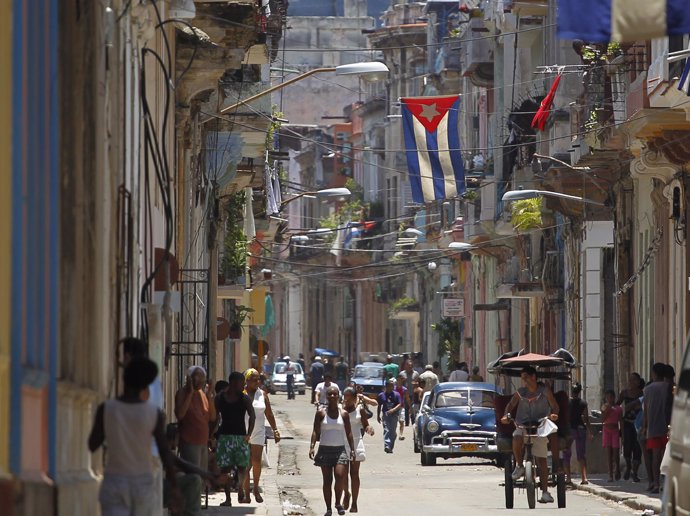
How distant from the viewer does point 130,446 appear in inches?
444

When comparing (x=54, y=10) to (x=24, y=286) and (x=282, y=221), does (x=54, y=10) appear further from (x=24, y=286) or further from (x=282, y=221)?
(x=282, y=221)

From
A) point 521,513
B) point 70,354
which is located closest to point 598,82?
point 521,513

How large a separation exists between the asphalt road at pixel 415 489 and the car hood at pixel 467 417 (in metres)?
0.72

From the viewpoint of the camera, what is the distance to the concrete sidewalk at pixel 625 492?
73.5 feet

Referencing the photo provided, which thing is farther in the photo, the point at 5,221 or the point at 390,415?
the point at 390,415

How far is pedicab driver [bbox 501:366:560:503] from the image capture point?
2268 centimetres

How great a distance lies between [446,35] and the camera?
72.3m

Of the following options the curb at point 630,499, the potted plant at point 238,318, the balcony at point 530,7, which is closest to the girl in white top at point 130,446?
the curb at point 630,499

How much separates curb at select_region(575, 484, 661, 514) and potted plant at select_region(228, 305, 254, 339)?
18702mm

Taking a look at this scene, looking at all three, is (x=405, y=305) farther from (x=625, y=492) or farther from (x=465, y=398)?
(x=625, y=492)

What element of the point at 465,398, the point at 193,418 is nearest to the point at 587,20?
the point at 193,418

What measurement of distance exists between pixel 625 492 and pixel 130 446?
1449cm

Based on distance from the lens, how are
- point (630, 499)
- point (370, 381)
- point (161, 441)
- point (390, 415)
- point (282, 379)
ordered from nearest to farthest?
point (161, 441)
point (630, 499)
point (390, 415)
point (370, 381)
point (282, 379)

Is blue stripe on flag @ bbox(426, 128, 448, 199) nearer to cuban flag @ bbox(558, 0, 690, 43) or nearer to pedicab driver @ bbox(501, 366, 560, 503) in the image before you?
pedicab driver @ bbox(501, 366, 560, 503)
